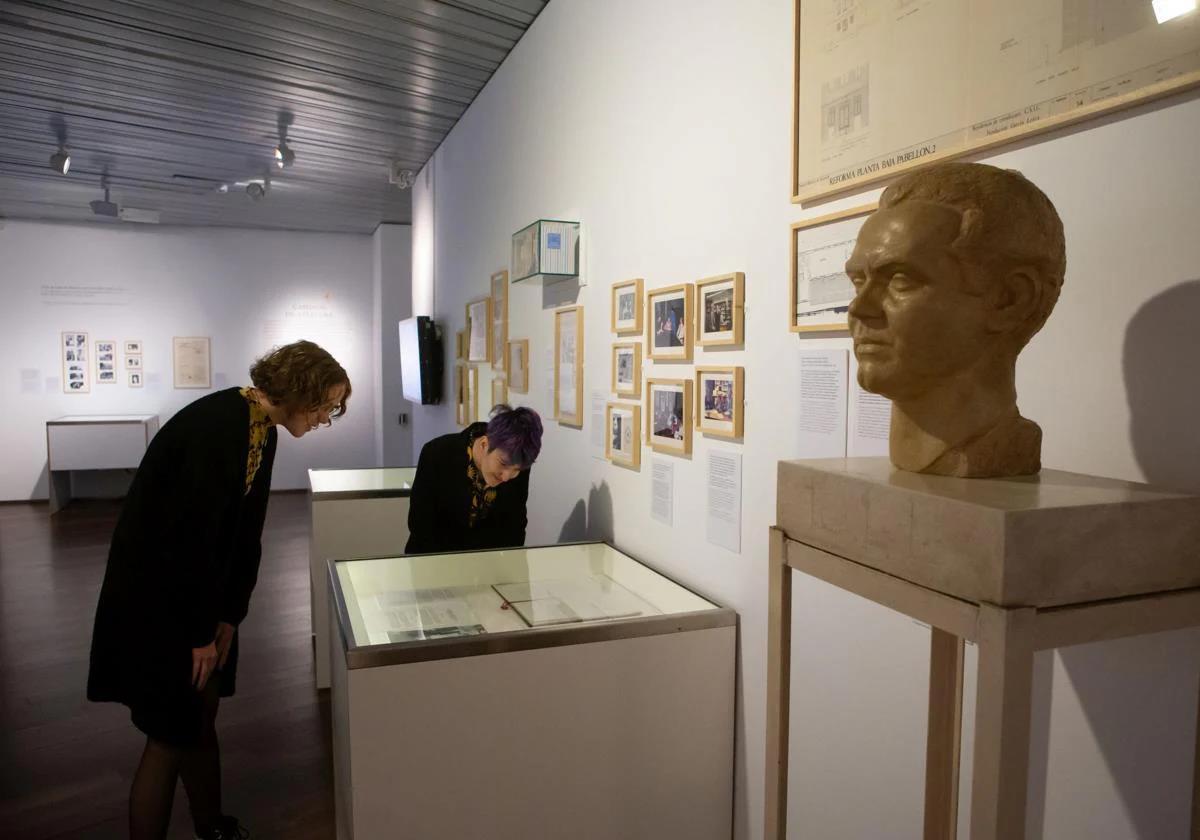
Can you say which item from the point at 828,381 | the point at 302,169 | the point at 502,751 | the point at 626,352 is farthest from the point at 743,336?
the point at 302,169

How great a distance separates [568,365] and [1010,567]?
97.0 inches

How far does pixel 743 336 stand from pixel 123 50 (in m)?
3.87

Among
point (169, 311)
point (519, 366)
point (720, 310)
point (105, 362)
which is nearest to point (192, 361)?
point (169, 311)

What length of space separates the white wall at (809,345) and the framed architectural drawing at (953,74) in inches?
2.1

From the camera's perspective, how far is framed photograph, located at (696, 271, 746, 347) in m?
2.00

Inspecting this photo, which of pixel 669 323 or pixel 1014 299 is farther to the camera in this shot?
pixel 669 323

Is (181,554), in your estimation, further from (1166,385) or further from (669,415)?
(1166,385)

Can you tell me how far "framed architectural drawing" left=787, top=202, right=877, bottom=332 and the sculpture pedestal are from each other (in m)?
0.65

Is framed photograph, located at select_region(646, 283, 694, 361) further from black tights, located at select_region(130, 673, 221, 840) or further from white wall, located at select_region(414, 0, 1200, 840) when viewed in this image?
black tights, located at select_region(130, 673, 221, 840)

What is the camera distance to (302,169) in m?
6.58

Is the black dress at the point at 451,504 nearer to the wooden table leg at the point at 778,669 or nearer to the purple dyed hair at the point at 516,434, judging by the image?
the purple dyed hair at the point at 516,434

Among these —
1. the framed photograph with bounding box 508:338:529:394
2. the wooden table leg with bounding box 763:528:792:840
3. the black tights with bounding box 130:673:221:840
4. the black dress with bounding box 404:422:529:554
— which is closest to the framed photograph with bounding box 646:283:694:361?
the black dress with bounding box 404:422:529:554

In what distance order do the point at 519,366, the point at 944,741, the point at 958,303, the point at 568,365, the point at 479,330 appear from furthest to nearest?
the point at 479,330, the point at 519,366, the point at 568,365, the point at 944,741, the point at 958,303

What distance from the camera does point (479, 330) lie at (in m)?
4.72
